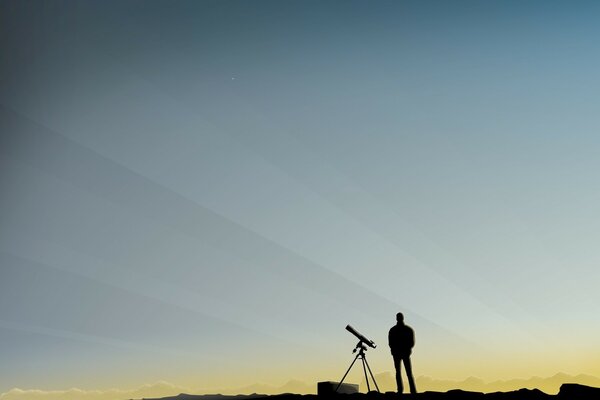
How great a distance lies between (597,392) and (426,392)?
174 inches

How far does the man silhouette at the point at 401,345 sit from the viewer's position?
18.6 metres

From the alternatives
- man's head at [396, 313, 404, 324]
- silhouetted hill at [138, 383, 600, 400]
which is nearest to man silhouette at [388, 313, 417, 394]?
man's head at [396, 313, 404, 324]

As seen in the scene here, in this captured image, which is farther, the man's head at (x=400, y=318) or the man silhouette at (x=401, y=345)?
the man's head at (x=400, y=318)

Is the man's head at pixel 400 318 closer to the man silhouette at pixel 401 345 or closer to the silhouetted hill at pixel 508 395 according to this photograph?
the man silhouette at pixel 401 345

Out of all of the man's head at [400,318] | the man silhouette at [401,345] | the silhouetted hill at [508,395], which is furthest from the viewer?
the man's head at [400,318]

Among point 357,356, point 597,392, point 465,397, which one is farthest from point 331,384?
point 597,392

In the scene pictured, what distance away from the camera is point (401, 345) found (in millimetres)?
18656

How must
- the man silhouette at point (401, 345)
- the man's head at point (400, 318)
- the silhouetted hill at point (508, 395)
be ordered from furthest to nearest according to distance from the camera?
1. the man's head at point (400, 318)
2. the man silhouette at point (401, 345)
3. the silhouetted hill at point (508, 395)

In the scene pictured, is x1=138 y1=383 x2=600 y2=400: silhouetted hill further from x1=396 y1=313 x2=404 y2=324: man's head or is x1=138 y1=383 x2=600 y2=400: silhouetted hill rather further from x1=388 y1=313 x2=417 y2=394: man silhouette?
x1=396 y1=313 x2=404 y2=324: man's head

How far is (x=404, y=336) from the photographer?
18.7m

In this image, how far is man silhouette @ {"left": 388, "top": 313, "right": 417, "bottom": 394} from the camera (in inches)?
731

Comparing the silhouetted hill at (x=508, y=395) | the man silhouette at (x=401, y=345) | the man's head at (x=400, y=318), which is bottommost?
the silhouetted hill at (x=508, y=395)

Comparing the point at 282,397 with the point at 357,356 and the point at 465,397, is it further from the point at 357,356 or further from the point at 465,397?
the point at 465,397

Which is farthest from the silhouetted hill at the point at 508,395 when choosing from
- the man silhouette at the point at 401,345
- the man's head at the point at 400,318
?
the man's head at the point at 400,318
